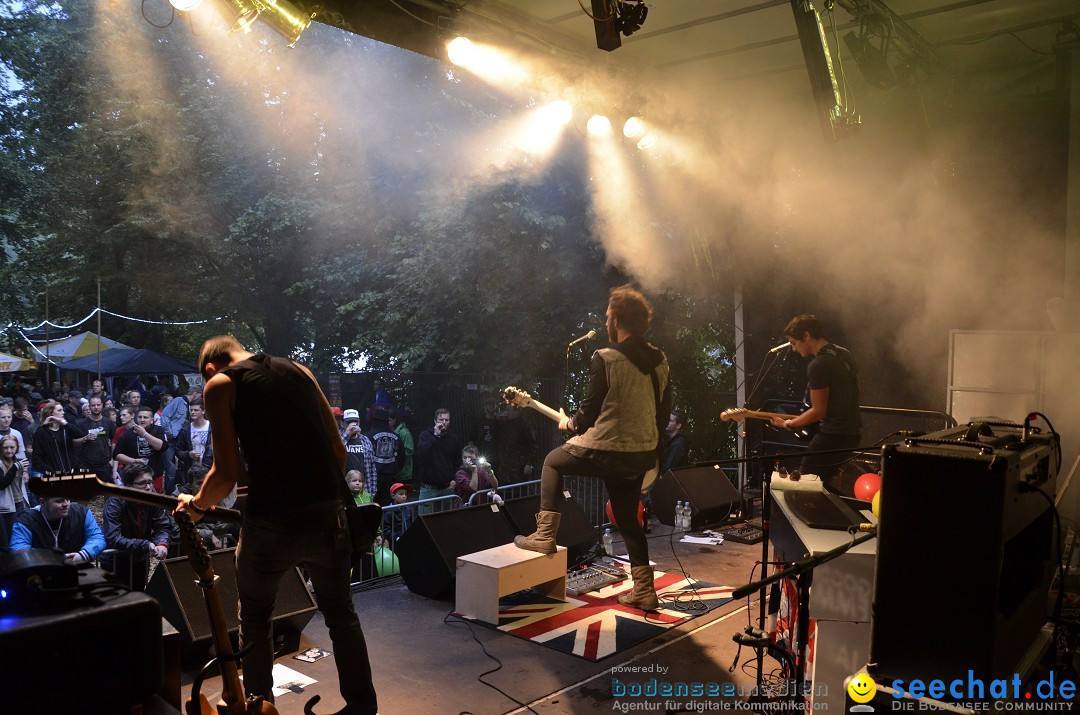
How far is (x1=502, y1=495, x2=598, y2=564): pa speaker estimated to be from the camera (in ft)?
19.3

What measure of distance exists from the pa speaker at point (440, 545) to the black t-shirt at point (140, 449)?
2.90 meters

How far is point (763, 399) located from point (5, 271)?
7860mm

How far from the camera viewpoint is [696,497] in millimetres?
7477

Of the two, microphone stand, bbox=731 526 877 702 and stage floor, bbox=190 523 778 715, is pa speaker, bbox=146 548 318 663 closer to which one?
stage floor, bbox=190 523 778 715

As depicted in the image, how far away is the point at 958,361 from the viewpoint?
7.57 m

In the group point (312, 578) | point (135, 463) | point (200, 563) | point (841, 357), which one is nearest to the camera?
point (200, 563)

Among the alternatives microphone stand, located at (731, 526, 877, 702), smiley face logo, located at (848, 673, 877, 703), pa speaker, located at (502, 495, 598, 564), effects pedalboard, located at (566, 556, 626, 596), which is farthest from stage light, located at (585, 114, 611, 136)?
smiley face logo, located at (848, 673, 877, 703)

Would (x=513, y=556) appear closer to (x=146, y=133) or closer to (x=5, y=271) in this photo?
(x=5, y=271)

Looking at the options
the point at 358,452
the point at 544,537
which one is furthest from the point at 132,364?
the point at 544,537

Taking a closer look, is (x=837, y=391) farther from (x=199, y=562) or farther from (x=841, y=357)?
(x=199, y=562)

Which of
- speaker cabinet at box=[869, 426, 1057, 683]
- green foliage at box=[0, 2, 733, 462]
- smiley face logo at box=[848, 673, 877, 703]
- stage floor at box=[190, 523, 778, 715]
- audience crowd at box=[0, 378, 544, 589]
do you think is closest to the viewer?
speaker cabinet at box=[869, 426, 1057, 683]

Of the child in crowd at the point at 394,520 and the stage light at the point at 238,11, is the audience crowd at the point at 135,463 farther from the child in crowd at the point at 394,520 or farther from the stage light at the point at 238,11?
the stage light at the point at 238,11

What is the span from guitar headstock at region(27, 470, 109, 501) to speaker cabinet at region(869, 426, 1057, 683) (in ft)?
7.62

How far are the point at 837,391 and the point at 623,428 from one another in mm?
1855
